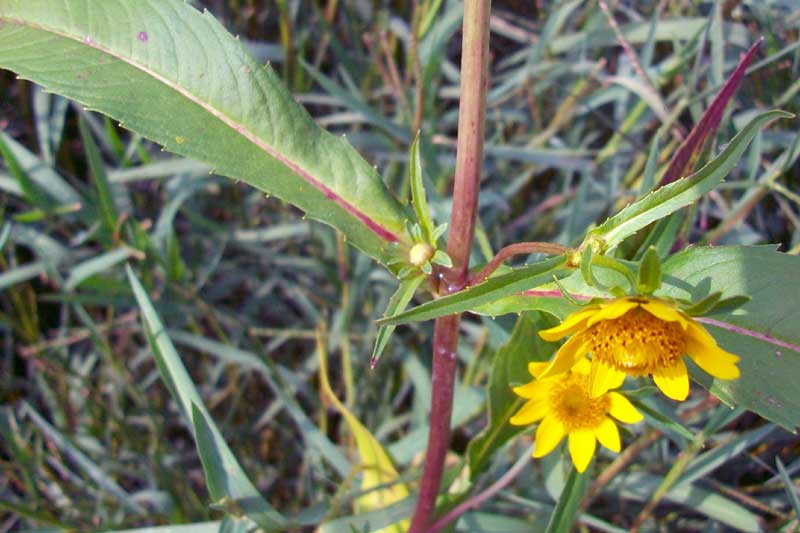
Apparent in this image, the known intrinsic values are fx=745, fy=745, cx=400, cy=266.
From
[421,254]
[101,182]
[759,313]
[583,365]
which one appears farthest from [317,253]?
[759,313]

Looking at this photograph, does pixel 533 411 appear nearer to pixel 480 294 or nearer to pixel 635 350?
pixel 635 350

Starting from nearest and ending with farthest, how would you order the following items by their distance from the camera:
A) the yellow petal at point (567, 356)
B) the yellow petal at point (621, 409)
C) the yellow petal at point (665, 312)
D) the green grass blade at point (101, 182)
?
the yellow petal at point (665, 312), the yellow petal at point (567, 356), the yellow petal at point (621, 409), the green grass blade at point (101, 182)

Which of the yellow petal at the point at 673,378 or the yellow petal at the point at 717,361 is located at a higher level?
the yellow petal at the point at 717,361

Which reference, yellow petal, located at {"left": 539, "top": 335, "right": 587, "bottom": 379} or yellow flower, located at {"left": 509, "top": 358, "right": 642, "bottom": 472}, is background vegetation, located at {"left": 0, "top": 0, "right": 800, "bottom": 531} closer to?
yellow flower, located at {"left": 509, "top": 358, "right": 642, "bottom": 472}

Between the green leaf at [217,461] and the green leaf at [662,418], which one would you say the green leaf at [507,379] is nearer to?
the green leaf at [662,418]

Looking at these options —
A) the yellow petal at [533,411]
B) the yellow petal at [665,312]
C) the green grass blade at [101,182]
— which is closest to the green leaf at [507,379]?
the yellow petal at [533,411]

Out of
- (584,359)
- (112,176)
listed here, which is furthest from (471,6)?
(112,176)
